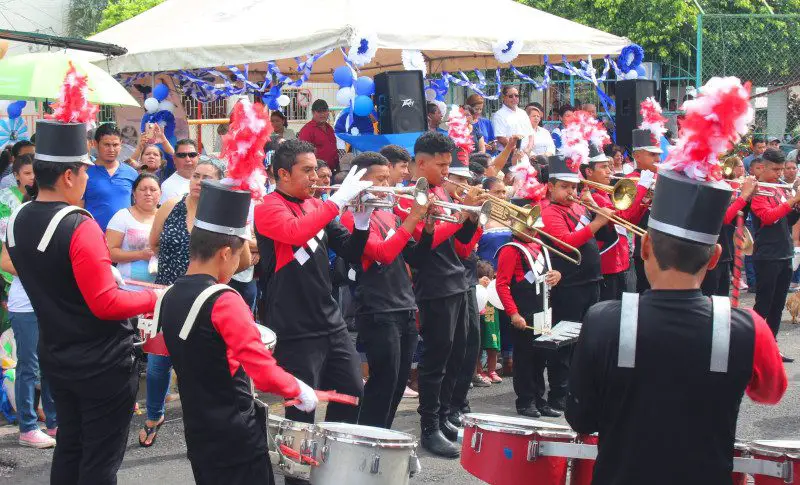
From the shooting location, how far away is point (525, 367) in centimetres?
820

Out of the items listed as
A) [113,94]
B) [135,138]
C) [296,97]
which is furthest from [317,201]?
[296,97]

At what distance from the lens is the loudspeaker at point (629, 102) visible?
1302 centimetres

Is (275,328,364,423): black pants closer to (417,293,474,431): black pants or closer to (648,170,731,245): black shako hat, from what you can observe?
(417,293,474,431): black pants

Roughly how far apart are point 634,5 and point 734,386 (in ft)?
70.9

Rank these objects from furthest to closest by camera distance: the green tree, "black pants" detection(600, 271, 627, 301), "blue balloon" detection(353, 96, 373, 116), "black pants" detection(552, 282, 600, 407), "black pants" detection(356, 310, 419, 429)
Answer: the green tree
"blue balloon" detection(353, 96, 373, 116)
"black pants" detection(600, 271, 627, 301)
"black pants" detection(552, 282, 600, 407)
"black pants" detection(356, 310, 419, 429)

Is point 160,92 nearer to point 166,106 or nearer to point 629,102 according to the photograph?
point 166,106

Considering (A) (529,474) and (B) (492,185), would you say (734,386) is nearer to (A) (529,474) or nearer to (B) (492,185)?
(A) (529,474)

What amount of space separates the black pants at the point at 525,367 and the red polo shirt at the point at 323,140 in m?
5.85

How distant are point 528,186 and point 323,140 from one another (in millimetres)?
5278

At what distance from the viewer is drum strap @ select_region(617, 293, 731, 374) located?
11.0 ft

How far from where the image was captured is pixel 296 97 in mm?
24703

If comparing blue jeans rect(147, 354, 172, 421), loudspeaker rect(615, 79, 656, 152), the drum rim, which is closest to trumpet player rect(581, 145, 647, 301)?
blue jeans rect(147, 354, 172, 421)

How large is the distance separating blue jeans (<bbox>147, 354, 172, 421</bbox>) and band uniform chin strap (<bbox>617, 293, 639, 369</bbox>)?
4.56 meters

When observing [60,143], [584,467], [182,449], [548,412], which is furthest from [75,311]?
[548,412]
